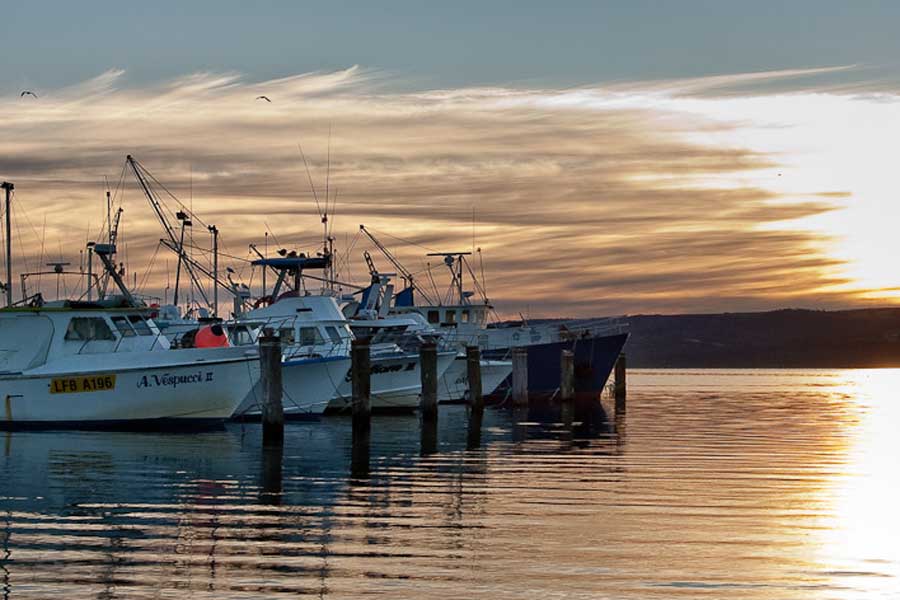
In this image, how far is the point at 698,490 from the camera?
2422cm

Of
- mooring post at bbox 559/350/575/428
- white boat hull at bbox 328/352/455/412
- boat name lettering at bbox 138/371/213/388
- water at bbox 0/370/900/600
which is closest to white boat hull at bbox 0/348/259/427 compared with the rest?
boat name lettering at bbox 138/371/213/388

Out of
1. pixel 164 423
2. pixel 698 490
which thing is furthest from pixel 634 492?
pixel 164 423

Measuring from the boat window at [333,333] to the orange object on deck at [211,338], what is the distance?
6307mm

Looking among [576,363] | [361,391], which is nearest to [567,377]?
[576,363]

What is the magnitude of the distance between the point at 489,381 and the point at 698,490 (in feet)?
115

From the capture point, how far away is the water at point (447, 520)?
1538cm

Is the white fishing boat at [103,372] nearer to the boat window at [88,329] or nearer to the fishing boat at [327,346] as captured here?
the boat window at [88,329]

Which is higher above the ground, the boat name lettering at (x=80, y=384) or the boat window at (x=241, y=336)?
the boat window at (x=241, y=336)

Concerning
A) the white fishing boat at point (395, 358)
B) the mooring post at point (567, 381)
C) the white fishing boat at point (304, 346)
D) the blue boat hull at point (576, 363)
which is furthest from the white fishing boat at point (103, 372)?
the blue boat hull at point (576, 363)

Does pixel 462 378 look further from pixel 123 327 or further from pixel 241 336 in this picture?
pixel 123 327

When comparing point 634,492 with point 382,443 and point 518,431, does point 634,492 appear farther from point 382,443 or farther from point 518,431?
point 518,431

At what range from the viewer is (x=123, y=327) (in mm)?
39188

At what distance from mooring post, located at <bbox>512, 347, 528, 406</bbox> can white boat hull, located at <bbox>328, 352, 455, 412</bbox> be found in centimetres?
379

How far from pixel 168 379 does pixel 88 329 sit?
281cm
